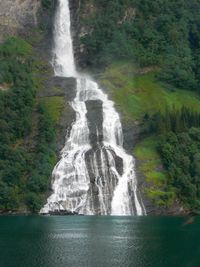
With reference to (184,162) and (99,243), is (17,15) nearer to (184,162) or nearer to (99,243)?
(184,162)

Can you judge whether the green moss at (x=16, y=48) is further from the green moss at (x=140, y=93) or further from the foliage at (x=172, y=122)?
the foliage at (x=172, y=122)

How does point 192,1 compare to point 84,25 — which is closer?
point 84,25

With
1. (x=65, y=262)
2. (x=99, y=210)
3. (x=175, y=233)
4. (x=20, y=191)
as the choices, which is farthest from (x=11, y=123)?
(x=65, y=262)

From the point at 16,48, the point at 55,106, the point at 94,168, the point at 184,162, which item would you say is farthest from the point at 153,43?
the point at 94,168

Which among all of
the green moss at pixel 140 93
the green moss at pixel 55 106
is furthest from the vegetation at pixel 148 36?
the green moss at pixel 55 106

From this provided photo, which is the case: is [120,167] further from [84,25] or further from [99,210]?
[84,25]

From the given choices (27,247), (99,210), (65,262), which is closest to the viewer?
(65,262)

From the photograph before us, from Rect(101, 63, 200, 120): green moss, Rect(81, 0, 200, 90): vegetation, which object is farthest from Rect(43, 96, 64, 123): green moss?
Rect(81, 0, 200, 90): vegetation
